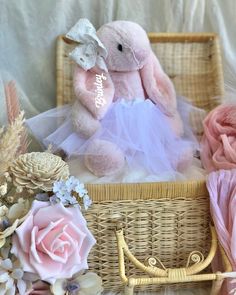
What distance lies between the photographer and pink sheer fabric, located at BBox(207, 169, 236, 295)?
82 centimetres

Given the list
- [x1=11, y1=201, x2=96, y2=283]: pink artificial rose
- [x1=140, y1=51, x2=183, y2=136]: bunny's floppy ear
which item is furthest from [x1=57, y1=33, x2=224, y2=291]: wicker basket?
[x1=140, y1=51, x2=183, y2=136]: bunny's floppy ear

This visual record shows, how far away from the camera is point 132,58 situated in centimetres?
102

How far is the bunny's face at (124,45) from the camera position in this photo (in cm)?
101

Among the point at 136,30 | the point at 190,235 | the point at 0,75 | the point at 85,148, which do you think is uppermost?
the point at 136,30

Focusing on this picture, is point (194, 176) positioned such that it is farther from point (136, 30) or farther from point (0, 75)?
point (0, 75)

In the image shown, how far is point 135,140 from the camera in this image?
97 centimetres

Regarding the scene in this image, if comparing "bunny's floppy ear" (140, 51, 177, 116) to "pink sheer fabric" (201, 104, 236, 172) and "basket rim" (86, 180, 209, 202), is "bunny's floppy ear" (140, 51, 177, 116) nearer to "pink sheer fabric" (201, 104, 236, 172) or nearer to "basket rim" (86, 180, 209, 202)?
"pink sheer fabric" (201, 104, 236, 172)

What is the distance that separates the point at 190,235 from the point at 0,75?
60 cm

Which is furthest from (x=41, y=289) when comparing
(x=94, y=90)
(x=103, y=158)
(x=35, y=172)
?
(x=94, y=90)

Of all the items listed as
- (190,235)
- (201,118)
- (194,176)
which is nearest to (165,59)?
(201,118)

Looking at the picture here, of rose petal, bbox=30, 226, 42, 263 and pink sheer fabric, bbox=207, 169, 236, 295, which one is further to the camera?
pink sheer fabric, bbox=207, 169, 236, 295

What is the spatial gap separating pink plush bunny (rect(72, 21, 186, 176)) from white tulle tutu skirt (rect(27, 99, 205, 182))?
0.01 m

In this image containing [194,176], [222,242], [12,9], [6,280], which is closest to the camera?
[6,280]

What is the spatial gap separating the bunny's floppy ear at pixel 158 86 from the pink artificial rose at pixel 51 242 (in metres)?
0.42
